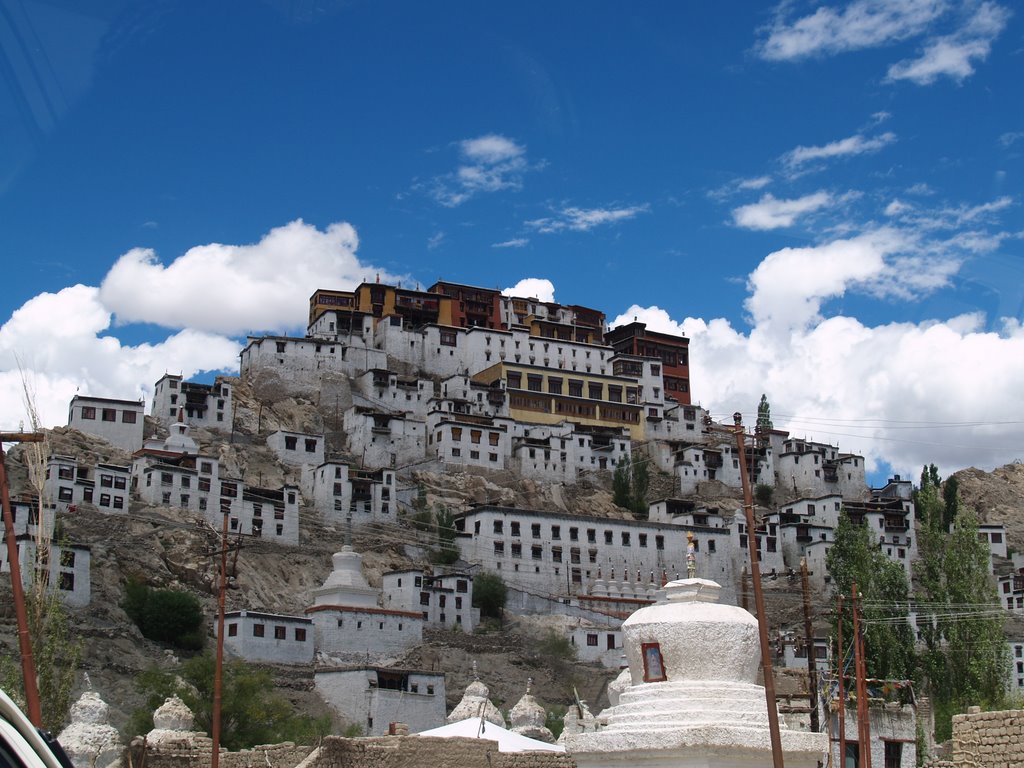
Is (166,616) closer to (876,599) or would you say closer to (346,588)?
(346,588)

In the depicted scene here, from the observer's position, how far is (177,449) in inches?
3130

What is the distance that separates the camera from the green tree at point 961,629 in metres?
47.7

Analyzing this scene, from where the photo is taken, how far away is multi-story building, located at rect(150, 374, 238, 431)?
8662 centimetres

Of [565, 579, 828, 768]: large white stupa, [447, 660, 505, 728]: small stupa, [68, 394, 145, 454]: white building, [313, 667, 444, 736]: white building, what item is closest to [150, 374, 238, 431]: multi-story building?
[68, 394, 145, 454]: white building

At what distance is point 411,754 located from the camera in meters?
22.3

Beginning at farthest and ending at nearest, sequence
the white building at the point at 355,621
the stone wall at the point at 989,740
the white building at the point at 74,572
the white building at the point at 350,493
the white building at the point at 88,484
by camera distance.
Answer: the white building at the point at 350,493, the white building at the point at 88,484, the white building at the point at 355,621, the white building at the point at 74,572, the stone wall at the point at 989,740

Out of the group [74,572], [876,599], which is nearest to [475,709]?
[876,599]

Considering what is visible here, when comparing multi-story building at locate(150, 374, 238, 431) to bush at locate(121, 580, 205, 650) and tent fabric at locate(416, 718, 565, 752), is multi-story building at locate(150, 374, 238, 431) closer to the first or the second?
bush at locate(121, 580, 205, 650)

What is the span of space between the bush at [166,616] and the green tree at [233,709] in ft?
30.6

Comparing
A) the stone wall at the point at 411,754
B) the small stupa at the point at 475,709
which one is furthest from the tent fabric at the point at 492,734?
the stone wall at the point at 411,754

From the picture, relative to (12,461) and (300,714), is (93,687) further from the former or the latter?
(12,461)

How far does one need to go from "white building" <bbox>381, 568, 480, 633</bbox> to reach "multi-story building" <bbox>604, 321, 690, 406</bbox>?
43.1 meters

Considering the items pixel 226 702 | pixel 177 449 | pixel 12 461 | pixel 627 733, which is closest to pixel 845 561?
pixel 226 702

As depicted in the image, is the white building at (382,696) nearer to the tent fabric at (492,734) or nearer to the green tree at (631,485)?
the tent fabric at (492,734)
